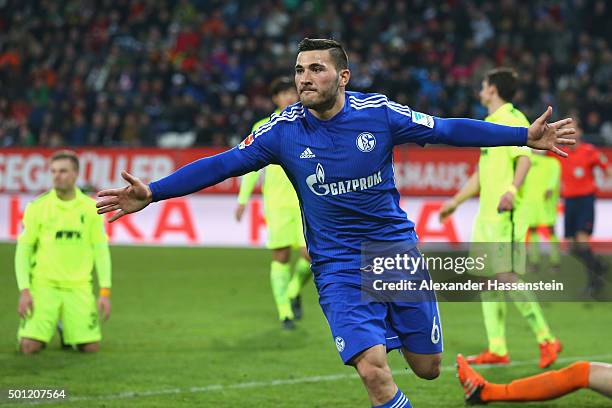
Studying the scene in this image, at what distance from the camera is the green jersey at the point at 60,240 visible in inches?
357

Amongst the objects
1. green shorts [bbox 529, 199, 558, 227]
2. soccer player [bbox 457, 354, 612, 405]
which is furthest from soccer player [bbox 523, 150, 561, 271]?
soccer player [bbox 457, 354, 612, 405]

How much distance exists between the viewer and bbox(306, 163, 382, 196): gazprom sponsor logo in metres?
5.45

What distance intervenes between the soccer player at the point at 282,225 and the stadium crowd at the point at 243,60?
33.3 ft

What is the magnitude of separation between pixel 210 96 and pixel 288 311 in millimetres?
13157

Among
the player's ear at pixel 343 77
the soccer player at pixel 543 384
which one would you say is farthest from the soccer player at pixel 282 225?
the player's ear at pixel 343 77

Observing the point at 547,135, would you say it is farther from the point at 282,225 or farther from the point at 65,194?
the point at 282,225

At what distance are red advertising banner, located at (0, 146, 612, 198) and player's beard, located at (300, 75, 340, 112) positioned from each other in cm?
1288

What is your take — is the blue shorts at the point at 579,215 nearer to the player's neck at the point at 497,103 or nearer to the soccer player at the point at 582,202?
the soccer player at the point at 582,202

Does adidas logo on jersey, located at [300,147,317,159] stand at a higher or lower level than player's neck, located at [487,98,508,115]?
lower

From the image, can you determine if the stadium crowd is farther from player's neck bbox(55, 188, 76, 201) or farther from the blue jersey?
the blue jersey

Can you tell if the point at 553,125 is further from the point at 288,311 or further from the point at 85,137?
the point at 85,137

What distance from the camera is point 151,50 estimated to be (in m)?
24.8

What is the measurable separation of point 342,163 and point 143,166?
14.8 meters

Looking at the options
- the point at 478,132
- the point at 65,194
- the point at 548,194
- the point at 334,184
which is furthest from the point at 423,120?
the point at 548,194
